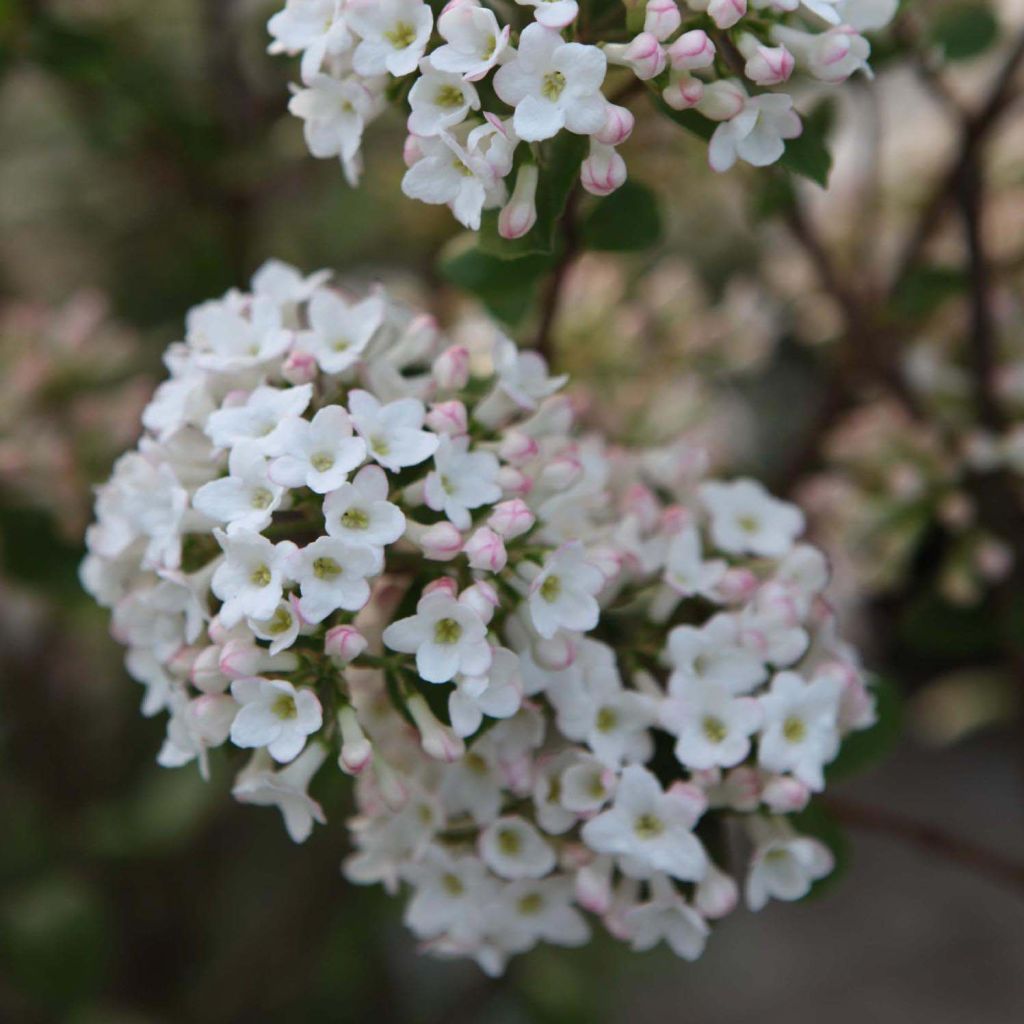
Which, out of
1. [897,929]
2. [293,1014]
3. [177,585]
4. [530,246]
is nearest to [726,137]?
[530,246]

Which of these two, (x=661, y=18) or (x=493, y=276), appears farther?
(x=493, y=276)

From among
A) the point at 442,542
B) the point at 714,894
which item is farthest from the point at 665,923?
the point at 442,542

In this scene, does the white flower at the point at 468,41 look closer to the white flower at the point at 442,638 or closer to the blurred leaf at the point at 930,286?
the white flower at the point at 442,638

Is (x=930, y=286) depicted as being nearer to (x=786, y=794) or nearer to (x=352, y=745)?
(x=786, y=794)

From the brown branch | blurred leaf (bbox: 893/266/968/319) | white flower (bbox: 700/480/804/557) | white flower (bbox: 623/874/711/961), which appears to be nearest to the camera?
white flower (bbox: 623/874/711/961)

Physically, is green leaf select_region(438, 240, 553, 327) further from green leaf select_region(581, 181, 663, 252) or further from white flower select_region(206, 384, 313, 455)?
white flower select_region(206, 384, 313, 455)

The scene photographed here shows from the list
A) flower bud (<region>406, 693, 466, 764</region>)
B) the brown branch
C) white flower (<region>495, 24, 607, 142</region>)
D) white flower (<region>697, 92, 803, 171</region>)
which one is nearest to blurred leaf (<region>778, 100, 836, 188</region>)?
white flower (<region>697, 92, 803, 171</region>)
